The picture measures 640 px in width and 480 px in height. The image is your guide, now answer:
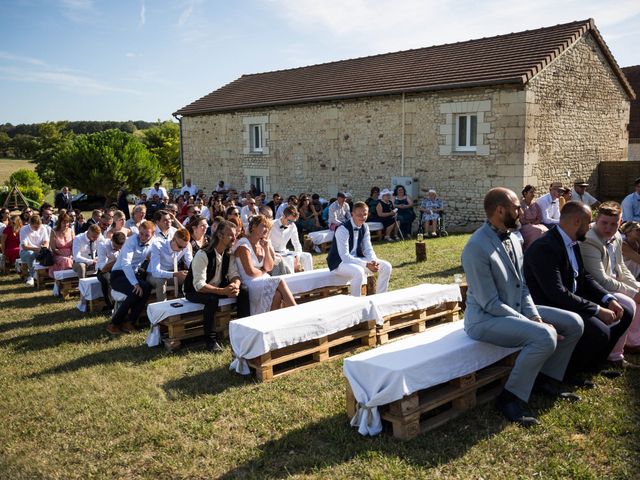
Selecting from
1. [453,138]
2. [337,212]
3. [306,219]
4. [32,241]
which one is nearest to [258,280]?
[32,241]

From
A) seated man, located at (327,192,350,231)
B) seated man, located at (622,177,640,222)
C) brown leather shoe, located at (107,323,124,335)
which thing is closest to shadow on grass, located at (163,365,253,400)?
brown leather shoe, located at (107,323,124,335)

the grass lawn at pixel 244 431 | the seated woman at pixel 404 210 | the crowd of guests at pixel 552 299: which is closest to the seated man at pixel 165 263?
the grass lawn at pixel 244 431

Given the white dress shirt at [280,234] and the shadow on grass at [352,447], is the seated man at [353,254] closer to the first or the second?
the white dress shirt at [280,234]

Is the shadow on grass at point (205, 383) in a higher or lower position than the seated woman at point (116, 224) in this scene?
lower

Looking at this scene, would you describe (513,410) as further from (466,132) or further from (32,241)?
(466,132)

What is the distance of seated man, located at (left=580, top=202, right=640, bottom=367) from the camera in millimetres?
5379

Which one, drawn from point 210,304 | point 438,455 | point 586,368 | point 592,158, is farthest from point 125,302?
point 592,158

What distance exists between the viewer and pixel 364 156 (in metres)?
18.8

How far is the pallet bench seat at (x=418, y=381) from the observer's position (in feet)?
13.9

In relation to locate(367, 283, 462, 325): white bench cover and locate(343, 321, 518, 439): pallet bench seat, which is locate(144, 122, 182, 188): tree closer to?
locate(367, 283, 462, 325): white bench cover

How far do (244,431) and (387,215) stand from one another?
11244 mm

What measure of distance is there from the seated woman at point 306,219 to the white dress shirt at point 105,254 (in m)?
7.20

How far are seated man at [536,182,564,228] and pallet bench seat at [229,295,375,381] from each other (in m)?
5.87

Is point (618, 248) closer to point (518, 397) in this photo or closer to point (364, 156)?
point (518, 397)
